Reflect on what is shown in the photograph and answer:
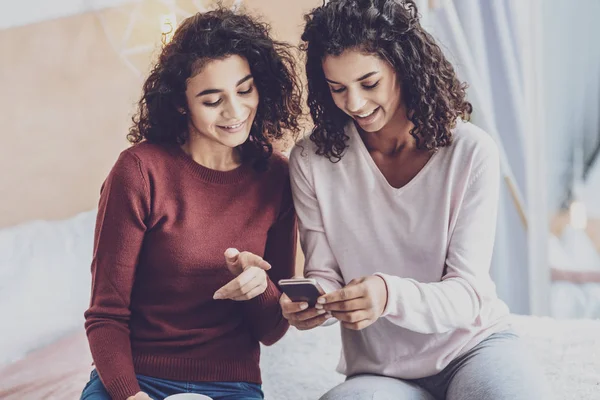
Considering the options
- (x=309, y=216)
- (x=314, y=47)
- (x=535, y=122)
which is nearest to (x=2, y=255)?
(x=309, y=216)

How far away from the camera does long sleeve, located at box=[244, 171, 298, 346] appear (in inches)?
62.8

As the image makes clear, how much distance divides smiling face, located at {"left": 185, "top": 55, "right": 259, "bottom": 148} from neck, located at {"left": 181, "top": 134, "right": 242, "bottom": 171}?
43mm

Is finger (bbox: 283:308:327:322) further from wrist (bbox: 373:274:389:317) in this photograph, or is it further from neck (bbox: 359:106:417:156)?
neck (bbox: 359:106:417:156)

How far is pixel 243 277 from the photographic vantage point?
4.53 ft

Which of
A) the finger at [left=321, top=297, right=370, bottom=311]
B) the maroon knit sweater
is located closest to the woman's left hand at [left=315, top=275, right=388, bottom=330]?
the finger at [left=321, top=297, right=370, bottom=311]

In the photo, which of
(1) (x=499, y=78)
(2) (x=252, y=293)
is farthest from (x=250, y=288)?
A: (1) (x=499, y=78)

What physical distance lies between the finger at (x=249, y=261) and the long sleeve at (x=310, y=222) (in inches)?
6.2

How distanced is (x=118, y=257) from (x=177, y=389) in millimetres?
280

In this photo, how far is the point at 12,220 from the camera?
2041mm

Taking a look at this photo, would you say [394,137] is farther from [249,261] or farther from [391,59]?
[249,261]

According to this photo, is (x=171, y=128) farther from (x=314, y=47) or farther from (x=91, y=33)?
(x=91, y=33)

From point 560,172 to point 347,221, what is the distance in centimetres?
120

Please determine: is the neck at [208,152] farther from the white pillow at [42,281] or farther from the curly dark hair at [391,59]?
the white pillow at [42,281]

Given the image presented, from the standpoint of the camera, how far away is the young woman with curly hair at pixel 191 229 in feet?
4.86
